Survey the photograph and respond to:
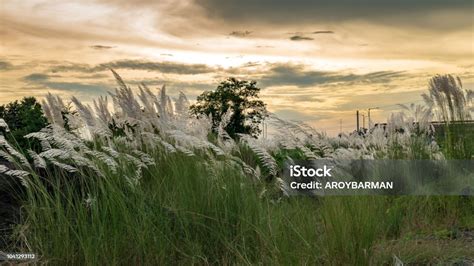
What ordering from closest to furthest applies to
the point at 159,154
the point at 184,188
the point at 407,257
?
the point at 407,257 < the point at 184,188 < the point at 159,154

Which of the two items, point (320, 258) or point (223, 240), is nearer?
point (320, 258)

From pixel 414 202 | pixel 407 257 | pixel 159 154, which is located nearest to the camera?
pixel 407 257

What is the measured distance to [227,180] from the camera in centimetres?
512

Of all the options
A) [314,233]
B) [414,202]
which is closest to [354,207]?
[314,233]

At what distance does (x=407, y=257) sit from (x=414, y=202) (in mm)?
2383

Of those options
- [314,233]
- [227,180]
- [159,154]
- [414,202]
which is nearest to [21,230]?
[159,154]

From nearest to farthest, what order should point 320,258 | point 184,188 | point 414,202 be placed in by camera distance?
point 320,258
point 184,188
point 414,202

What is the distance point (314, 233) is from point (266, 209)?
1.95 ft

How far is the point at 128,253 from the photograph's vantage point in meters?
4.80

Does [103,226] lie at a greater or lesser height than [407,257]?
greater

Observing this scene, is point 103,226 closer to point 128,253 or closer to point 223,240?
point 128,253

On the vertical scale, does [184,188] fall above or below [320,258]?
above

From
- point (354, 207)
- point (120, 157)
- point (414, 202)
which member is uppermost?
point (120, 157)

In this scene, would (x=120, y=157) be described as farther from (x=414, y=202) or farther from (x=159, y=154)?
(x=414, y=202)
